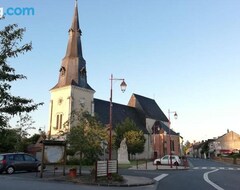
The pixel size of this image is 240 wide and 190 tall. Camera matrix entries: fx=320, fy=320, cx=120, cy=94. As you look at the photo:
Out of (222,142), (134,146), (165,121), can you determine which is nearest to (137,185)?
(134,146)

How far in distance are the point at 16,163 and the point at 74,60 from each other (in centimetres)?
3549

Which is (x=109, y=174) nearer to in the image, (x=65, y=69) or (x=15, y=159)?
(x=15, y=159)

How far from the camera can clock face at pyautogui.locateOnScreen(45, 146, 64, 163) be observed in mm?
21672

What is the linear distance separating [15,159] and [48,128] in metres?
37.1

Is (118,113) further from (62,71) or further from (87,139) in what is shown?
(87,139)

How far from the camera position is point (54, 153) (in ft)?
71.9

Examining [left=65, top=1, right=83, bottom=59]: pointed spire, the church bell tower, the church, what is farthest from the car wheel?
[left=65, top=1, right=83, bottom=59]: pointed spire

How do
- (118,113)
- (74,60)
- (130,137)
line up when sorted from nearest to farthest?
(74,60) → (130,137) → (118,113)

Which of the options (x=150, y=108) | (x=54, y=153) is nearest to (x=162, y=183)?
(x=54, y=153)

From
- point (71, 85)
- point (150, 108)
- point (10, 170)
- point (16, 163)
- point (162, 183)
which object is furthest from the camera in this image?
point (150, 108)

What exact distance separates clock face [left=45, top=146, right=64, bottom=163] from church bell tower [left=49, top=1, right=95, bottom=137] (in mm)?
34747

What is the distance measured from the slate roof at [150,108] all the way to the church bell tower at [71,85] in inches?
954

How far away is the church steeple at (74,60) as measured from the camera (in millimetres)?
58094

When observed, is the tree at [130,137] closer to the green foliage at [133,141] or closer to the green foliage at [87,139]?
the green foliage at [133,141]
